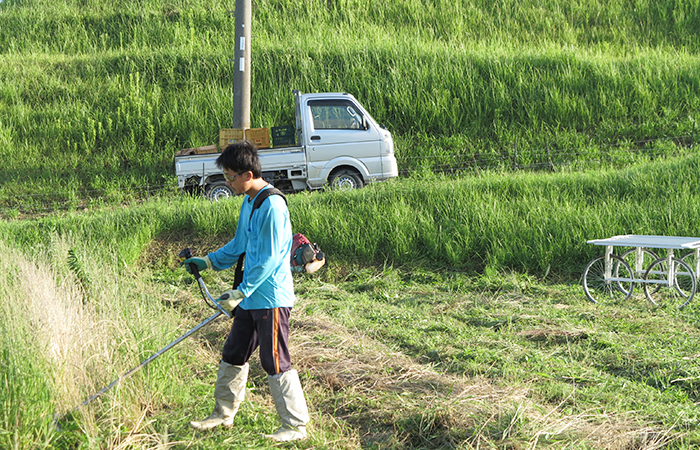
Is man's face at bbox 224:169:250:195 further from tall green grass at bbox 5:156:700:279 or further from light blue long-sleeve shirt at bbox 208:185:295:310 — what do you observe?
tall green grass at bbox 5:156:700:279

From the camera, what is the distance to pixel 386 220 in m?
9.15

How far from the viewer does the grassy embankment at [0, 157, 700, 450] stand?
3682 mm

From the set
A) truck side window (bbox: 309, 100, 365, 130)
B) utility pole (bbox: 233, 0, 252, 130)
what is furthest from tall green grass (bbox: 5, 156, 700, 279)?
utility pole (bbox: 233, 0, 252, 130)

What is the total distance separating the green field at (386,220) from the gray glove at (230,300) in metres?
0.85

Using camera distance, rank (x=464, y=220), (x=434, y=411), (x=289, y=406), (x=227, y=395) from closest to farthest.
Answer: (x=289, y=406) → (x=227, y=395) → (x=434, y=411) → (x=464, y=220)

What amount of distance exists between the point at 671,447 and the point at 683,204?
6242 mm

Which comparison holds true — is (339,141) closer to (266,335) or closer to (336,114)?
(336,114)

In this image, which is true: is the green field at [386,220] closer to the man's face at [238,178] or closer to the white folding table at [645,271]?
the white folding table at [645,271]

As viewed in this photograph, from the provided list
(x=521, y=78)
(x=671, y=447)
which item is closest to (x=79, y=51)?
(x=521, y=78)

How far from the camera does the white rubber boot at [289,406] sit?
359 cm

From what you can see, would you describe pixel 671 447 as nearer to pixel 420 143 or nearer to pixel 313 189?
pixel 313 189

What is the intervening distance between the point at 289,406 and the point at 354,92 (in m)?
13.4

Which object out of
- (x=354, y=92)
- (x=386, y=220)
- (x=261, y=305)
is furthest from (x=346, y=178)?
(x=261, y=305)

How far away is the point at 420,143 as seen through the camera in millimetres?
15227
